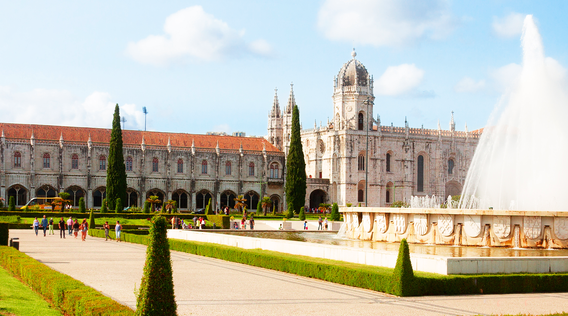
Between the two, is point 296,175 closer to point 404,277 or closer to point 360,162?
point 360,162

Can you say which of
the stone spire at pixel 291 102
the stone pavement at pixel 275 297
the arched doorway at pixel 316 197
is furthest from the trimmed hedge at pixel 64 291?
the stone spire at pixel 291 102

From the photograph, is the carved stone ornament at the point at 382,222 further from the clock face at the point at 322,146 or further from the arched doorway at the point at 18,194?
the clock face at the point at 322,146

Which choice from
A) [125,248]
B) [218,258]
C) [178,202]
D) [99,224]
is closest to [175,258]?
[218,258]

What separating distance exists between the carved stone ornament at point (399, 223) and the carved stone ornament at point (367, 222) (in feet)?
4.39

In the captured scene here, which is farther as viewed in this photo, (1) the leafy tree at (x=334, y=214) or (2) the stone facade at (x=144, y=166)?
(2) the stone facade at (x=144, y=166)

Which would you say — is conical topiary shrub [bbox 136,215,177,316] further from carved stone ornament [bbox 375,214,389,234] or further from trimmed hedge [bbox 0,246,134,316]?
carved stone ornament [bbox 375,214,389,234]

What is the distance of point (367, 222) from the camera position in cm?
2330

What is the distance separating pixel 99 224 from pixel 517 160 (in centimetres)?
2640

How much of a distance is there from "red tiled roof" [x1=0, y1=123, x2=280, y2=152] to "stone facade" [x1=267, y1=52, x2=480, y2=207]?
246 inches

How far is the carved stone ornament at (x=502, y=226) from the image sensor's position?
19.1 meters

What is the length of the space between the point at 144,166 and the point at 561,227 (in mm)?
48368

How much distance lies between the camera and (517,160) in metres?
26.8

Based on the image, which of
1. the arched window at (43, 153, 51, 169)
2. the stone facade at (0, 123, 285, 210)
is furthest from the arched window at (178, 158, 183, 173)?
the arched window at (43, 153, 51, 169)

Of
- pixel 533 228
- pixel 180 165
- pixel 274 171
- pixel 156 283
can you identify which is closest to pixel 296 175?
pixel 274 171
